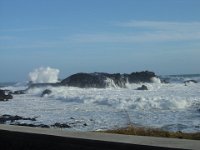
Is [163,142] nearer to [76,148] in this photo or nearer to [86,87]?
[76,148]

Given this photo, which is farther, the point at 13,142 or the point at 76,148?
the point at 13,142

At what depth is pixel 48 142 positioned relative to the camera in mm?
4832

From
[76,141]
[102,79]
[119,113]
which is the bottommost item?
[76,141]

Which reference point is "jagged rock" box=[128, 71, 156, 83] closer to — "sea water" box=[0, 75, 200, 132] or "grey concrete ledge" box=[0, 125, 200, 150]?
"sea water" box=[0, 75, 200, 132]

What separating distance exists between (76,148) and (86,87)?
156 feet

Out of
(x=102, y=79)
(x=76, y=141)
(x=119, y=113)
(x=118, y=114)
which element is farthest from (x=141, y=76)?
(x=76, y=141)

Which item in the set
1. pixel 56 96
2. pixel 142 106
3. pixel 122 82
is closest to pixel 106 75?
pixel 122 82

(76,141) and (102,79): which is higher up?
(102,79)

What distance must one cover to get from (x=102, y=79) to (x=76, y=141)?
5024 cm

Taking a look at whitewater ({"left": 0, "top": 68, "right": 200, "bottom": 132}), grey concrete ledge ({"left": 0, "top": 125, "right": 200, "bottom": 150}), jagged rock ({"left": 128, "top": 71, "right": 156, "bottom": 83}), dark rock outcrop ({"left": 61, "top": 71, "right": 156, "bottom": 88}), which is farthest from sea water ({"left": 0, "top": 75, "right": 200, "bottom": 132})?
jagged rock ({"left": 128, "top": 71, "right": 156, "bottom": 83})

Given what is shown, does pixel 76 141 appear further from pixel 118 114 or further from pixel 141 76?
pixel 141 76

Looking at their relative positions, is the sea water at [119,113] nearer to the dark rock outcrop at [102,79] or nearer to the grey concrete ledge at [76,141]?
the grey concrete ledge at [76,141]

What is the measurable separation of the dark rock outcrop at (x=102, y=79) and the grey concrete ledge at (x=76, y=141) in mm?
47051

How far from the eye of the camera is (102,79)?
5478cm
